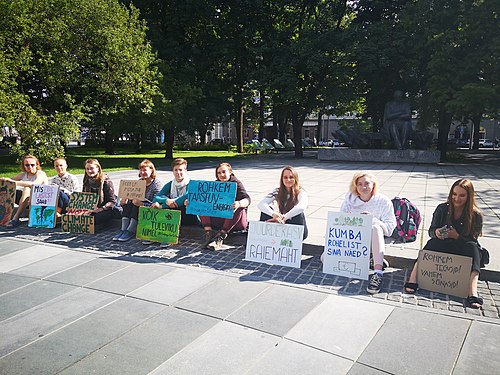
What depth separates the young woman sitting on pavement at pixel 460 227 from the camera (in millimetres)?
4250

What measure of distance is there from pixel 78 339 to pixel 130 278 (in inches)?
56.7

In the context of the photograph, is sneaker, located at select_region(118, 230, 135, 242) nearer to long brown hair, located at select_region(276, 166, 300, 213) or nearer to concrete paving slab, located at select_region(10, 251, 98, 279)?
concrete paving slab, located at select_region(10, 251, 98, 279)

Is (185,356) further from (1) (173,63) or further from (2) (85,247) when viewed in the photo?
(1) (173,63)

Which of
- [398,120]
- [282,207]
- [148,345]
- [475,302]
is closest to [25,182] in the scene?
[282,207]

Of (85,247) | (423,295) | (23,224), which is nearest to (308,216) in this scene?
(423,295)

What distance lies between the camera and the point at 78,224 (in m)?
6.87

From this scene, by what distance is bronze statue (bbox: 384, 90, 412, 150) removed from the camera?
23.0 metres

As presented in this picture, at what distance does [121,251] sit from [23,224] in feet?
9.70

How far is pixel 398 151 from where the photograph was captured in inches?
907

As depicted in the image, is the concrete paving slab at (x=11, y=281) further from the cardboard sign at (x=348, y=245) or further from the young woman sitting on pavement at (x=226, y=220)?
the cardboard sign at (x=348, y=245)

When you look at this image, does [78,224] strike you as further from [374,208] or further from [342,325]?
[342,325]

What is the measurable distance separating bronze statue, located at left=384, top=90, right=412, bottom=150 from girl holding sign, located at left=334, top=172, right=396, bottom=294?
19.9 metres

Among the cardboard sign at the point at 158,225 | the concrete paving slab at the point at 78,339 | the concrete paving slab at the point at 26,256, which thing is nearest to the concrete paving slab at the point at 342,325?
the concrete paving slab at the point at 78,339

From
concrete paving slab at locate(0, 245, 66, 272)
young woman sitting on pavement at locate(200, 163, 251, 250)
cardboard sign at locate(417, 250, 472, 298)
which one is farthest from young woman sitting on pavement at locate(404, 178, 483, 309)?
concrete paving slab at locate(0, 245, 66, 272)
